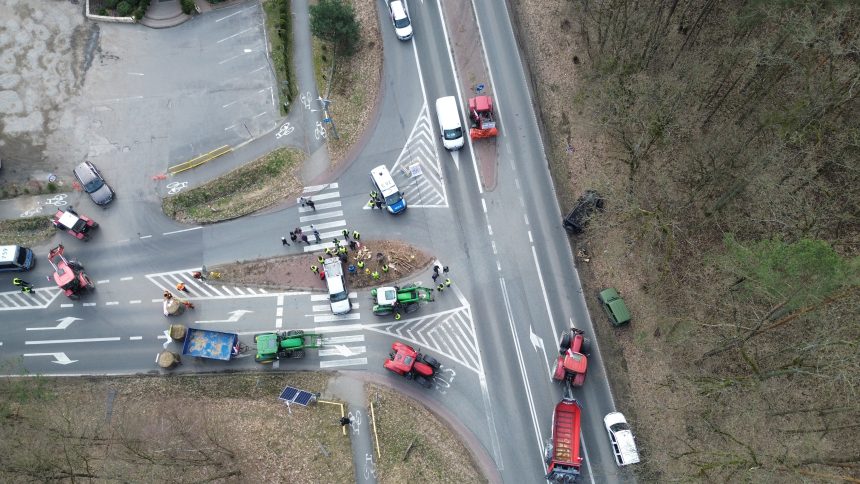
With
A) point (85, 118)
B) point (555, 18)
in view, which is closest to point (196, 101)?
point (85, 118)

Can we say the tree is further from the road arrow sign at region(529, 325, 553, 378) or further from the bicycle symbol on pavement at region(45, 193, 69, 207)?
the road arrow sign at region(529, 325, 553, 378)

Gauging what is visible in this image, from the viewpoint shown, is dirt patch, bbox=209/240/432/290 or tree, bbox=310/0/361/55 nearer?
dirt patch, bbox=209/240/432/290

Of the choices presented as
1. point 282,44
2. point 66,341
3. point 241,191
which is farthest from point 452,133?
point 66,341

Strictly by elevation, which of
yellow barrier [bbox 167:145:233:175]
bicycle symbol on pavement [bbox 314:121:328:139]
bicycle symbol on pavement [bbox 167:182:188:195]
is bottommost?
bicycle symbol on pavement [bbox 167:182:188:195]

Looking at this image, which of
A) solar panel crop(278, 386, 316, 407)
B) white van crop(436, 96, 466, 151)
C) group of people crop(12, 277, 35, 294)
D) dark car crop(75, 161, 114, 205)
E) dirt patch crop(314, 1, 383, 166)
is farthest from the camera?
dirt patch crop(314, 1, 383, 166)

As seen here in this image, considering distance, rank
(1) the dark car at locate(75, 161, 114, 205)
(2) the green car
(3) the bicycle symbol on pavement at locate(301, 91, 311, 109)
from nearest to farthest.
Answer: (2) the green car
(1) the dark car at locate(75, 161, 114, 205)
(3) the bicycle symbol on pavement at locate(301, 91, 311, 109)

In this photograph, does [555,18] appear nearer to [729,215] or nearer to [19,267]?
[729,215]

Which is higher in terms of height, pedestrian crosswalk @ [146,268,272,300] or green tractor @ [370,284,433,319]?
pedestrian crosswalk @ [146,268,272,300]

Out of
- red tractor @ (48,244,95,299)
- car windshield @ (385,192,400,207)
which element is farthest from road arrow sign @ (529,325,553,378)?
red tractor @ (48,244,95,299)
